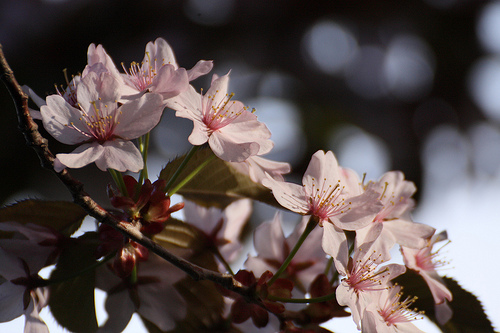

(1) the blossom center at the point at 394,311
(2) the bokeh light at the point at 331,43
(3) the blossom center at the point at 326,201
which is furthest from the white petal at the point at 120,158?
(2) the bokeh light at the point at 331,43

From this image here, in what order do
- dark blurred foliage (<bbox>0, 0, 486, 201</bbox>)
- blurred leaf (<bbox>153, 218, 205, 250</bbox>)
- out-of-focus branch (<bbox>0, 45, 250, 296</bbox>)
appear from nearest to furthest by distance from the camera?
1. out-of-focus branch (<bbox>0, 45, 250, 296</bbox>)
2. blurred leaf (<bbox>153, 218, 205, 250</bbox>)
3. dark blurred foliage (<bbox>0, 0, 486, 201</bbox>)

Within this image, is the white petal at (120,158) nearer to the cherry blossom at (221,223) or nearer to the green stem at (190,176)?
the green stem at (190,176)

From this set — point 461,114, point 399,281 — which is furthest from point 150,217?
point 461,114

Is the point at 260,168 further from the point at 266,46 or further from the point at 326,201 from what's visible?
the point at 266,46

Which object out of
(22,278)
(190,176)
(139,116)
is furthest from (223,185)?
(22,278)

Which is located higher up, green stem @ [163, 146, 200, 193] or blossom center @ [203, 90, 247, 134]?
blossom center @ [203, 90, 247, 134]

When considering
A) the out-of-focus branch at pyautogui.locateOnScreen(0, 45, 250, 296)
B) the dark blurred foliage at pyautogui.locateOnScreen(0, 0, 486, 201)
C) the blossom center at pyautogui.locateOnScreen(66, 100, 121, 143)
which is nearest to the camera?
the out-of-focus branch at pyautogui.locateOnScreen(0, 45, 250, 296)

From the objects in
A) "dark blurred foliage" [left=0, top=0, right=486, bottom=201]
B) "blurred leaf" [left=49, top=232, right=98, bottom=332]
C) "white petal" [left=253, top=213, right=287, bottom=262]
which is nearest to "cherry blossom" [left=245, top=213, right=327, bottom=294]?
"white petal" [left=253, top=213, right=287, bottom=262]

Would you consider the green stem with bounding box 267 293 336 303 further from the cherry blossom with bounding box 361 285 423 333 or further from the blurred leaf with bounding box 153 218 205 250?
the blurred leaf with bounding box 153 218 205 250
